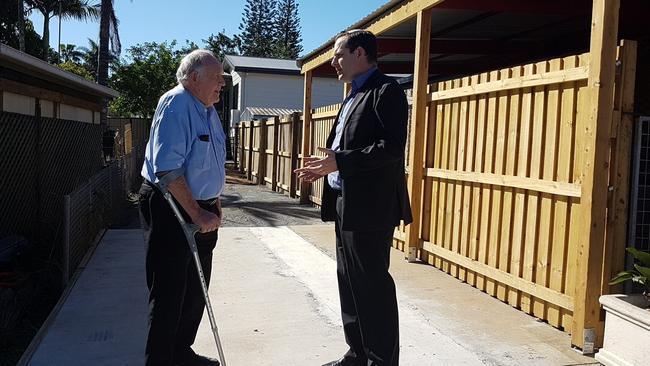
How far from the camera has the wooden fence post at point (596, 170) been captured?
3.93m

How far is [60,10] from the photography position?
40.7 m

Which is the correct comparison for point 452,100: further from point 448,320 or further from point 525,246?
point 448,320

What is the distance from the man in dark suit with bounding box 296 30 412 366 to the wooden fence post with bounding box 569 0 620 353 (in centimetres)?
149

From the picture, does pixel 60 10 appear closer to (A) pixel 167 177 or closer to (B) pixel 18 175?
(B) pixel 18 175

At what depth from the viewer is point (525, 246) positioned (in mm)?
4926

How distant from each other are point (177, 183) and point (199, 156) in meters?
0.21

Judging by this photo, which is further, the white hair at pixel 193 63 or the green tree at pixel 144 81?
the green tree at pixel 144 81

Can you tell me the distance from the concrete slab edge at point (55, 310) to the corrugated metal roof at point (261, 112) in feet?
52.6

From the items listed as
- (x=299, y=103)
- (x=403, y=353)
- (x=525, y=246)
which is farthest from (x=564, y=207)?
(x=299, y=103)

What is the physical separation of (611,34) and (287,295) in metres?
3.34

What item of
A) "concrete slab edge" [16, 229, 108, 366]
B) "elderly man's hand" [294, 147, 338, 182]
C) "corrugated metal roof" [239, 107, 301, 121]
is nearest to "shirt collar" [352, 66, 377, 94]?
"elderly man's hand" [294, 147, 338, 182]

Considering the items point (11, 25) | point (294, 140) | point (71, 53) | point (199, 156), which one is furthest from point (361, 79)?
point (71, 53)

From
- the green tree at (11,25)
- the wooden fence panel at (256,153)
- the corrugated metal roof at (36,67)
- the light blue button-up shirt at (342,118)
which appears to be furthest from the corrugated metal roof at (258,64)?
the light blue button-up shirt at (342,118)

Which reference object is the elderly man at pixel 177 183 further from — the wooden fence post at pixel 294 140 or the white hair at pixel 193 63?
the wooden fence post at pixel 294 140
